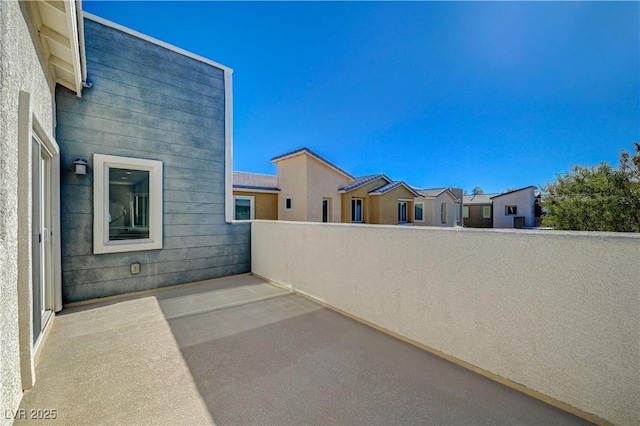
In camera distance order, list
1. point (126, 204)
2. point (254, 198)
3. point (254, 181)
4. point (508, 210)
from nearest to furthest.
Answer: point (126, 204), point (254, 198), point (254, 181), point (508, 210)

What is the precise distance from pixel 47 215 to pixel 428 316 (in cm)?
596

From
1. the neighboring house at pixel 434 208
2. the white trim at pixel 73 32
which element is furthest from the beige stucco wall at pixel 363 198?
the white trim at pixel 73 32

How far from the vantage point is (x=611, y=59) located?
965 centimetres

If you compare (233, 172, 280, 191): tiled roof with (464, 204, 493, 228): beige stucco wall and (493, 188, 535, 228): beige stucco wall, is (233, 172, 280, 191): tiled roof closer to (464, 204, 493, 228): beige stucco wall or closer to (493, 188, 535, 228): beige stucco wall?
(493, 188, 535, 228): beige stucco wall

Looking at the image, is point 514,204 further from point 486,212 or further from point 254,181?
point 254,181

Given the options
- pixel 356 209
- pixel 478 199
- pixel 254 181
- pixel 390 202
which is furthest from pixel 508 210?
pixel 254 181

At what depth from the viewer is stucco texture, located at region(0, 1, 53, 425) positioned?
1.82 m

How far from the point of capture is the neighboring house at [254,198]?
13039mm

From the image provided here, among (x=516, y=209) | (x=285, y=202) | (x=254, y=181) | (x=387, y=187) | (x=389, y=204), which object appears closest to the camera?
(x=285, y=202)

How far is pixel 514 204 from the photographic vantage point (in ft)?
84.5

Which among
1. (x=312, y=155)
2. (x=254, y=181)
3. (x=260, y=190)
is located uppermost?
(x=312, y=155)

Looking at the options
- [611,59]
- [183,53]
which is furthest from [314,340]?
[611,59]

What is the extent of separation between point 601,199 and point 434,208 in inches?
466

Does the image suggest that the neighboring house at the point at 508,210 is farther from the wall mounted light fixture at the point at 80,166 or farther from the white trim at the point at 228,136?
the wall mounted light fixture at the point at 80,166
